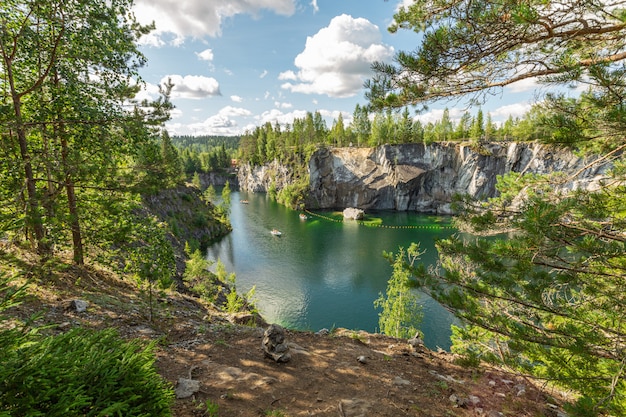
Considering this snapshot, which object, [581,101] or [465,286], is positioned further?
[465,286]

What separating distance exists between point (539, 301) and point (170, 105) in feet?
30.4

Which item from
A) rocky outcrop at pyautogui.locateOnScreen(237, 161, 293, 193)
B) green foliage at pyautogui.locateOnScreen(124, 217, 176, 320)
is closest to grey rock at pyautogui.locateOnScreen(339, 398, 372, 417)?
green foliage at pyautogui.locateOnScreen(124, 217, 176, 320)

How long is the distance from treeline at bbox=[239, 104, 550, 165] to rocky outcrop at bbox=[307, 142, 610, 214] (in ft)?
12.0

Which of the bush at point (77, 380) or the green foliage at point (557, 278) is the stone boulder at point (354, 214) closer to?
the green foliage at point (557, 278)

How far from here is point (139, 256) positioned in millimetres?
7707

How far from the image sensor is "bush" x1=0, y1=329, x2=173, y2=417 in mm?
2389

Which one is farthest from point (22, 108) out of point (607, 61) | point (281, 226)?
point (281, 226)

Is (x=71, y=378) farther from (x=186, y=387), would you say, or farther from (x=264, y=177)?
(x=264, y=177)

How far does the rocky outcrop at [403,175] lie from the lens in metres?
62.9

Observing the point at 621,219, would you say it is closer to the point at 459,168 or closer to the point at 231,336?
the point at 231,336

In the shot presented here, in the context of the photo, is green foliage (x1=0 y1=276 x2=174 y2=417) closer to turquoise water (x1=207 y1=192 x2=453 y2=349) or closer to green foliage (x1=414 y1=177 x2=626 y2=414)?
green foliage (x1=414 y1=177 x2=626 y2=414)

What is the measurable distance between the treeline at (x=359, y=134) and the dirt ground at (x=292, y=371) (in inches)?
2143

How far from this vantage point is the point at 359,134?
76.9m

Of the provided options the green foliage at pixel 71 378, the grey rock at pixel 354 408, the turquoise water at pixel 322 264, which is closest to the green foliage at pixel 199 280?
the turquoise water at pixel 322 264
